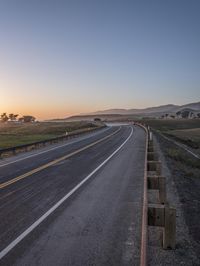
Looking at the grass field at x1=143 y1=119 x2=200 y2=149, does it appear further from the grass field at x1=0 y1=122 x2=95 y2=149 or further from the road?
the road

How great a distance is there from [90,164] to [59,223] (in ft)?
36.0

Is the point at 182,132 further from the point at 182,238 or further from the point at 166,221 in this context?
the point at 166,221

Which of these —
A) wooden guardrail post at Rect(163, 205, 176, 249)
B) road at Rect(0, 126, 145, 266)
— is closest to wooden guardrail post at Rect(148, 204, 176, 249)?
wooden guardrail post at Rect(163, 205, 176, 249)

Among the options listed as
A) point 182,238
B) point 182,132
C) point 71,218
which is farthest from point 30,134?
point 182,238

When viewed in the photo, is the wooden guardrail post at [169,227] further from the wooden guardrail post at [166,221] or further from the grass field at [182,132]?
the grass field at [182,132]

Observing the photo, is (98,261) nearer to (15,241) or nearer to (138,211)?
(15,241)

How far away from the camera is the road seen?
646 cm

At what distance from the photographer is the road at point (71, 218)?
21.2ft

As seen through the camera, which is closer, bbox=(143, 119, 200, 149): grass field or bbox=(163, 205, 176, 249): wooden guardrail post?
bbox=(163, 205, 176, 249): wooden guardrail post

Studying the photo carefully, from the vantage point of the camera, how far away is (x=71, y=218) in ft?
28.7

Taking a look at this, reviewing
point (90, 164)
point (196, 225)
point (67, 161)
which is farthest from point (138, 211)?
point (67, 161)

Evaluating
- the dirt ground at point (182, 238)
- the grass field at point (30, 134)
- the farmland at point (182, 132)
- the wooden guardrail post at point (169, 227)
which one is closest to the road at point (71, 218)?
the dirt ground at point (182, 238)

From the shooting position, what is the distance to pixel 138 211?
9.37 metres

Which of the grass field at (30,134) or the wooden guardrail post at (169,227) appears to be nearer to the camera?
the wooden guardrail post at (169,227)
